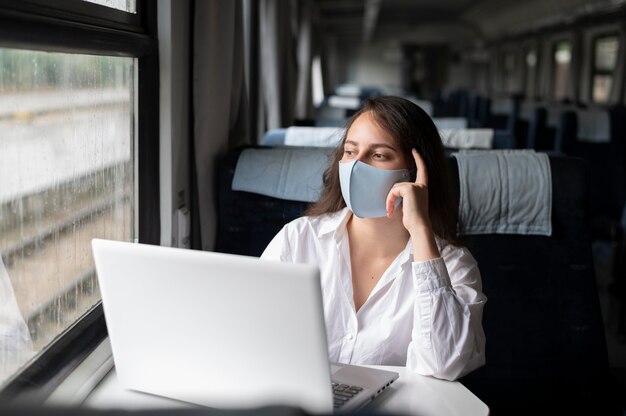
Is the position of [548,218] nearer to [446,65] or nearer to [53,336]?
[53,336]

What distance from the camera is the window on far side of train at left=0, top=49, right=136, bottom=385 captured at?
151 cm

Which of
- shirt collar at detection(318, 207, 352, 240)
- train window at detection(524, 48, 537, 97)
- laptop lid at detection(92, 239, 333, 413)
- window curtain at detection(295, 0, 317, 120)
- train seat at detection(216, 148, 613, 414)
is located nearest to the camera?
laptop lid at detection(92, 239, 333, 413)

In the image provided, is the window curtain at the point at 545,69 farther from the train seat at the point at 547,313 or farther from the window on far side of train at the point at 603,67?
the train seat at the point at 547,313

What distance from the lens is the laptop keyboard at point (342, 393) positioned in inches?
57.0

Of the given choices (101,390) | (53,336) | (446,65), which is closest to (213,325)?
(101,390)

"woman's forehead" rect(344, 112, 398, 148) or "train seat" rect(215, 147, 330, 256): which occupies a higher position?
"woman's forehead" rect(344, 112, 398, 148)

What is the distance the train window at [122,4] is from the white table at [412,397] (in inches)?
35.6

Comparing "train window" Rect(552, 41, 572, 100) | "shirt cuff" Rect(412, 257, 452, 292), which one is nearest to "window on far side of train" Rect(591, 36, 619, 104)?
"train window" Rect(552, 41, 572, 100)

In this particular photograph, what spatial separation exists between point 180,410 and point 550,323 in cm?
209

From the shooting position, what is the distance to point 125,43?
1.99 meters

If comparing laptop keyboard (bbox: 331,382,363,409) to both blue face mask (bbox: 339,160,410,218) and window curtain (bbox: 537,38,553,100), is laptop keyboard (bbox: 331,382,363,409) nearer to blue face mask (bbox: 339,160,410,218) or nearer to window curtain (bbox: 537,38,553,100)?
blue face mask (bbox: 339,160,410,218)

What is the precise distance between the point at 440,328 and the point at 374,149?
18.8 inches

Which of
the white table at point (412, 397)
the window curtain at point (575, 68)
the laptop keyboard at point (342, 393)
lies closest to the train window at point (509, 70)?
the window curtain at point (575, 68)

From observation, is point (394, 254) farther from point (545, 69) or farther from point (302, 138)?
point (545, 69)
